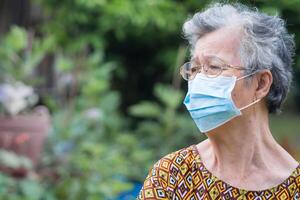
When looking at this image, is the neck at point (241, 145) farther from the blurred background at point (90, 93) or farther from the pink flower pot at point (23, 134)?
the pink flower pot at point (23, 134)

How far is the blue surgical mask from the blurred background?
230cm

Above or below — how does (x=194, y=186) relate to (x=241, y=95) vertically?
below

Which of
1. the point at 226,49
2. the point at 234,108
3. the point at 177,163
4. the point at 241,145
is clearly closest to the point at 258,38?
the point at 226,49

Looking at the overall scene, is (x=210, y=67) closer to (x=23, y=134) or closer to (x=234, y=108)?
(x=234, y=108)

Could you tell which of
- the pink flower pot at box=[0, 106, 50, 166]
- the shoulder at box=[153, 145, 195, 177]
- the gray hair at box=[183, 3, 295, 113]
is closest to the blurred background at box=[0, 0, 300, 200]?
the pink flower pot at box=[0, 106, 50, 166]

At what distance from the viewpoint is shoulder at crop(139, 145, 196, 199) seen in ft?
8.58

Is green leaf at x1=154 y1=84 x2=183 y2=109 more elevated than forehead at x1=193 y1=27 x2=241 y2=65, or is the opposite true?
green leaf at x1=154 y1=84 x2=183 y2=109

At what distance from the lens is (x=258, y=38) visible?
104 inches

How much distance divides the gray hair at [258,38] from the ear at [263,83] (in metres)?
0.01

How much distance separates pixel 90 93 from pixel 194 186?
164 inches

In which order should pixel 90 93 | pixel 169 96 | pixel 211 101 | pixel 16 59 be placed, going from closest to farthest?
pixel 211 101, pixel 16 59, pixel 90 93, pixel 169 96

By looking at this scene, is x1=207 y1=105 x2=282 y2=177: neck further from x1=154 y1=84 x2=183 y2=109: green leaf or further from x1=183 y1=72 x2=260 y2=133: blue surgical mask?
x1=154 y1=84 x2=183 y2=109: green leaf

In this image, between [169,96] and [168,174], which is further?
[169,96]

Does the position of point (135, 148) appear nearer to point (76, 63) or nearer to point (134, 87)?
point (76, 63)
